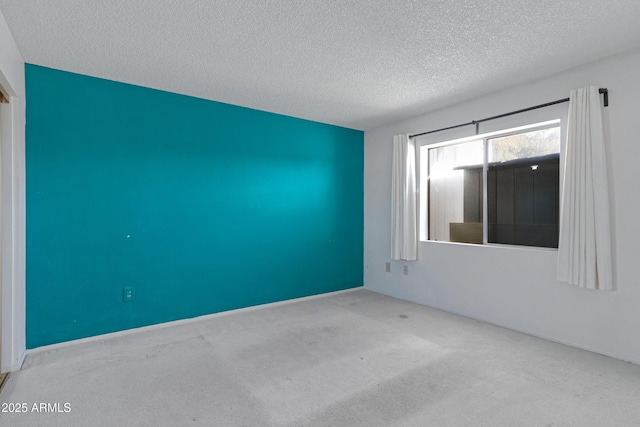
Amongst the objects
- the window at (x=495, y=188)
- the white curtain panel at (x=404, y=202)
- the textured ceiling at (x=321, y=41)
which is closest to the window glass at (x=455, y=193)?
the window at (x=495, y=188)

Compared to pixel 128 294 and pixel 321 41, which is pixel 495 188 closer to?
pixel 321 41

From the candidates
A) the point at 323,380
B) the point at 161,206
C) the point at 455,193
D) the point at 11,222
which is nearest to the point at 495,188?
the point at 455,193

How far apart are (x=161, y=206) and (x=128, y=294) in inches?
36.4

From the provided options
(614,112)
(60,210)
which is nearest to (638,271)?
Result: (614,112)

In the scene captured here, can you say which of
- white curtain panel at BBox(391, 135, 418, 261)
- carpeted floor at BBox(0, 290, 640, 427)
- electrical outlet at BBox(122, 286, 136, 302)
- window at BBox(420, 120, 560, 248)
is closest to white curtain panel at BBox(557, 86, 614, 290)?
window at BBox(420, 120, 560, 248)

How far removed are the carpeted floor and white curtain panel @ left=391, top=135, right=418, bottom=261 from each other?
3.89 feet

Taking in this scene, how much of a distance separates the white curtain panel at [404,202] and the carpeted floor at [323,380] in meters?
1.19

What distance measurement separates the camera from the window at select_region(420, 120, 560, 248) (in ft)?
10.4

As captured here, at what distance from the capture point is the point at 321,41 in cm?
245

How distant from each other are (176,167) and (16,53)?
147 cm

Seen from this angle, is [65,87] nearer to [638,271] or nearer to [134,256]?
[134,256]

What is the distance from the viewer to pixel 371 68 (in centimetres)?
291

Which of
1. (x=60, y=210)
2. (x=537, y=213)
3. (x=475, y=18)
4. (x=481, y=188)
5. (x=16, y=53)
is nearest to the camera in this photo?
(x=475, y=18)

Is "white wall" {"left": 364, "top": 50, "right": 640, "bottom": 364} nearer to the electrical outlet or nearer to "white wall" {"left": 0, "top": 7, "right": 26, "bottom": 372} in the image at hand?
the electrical outlet
